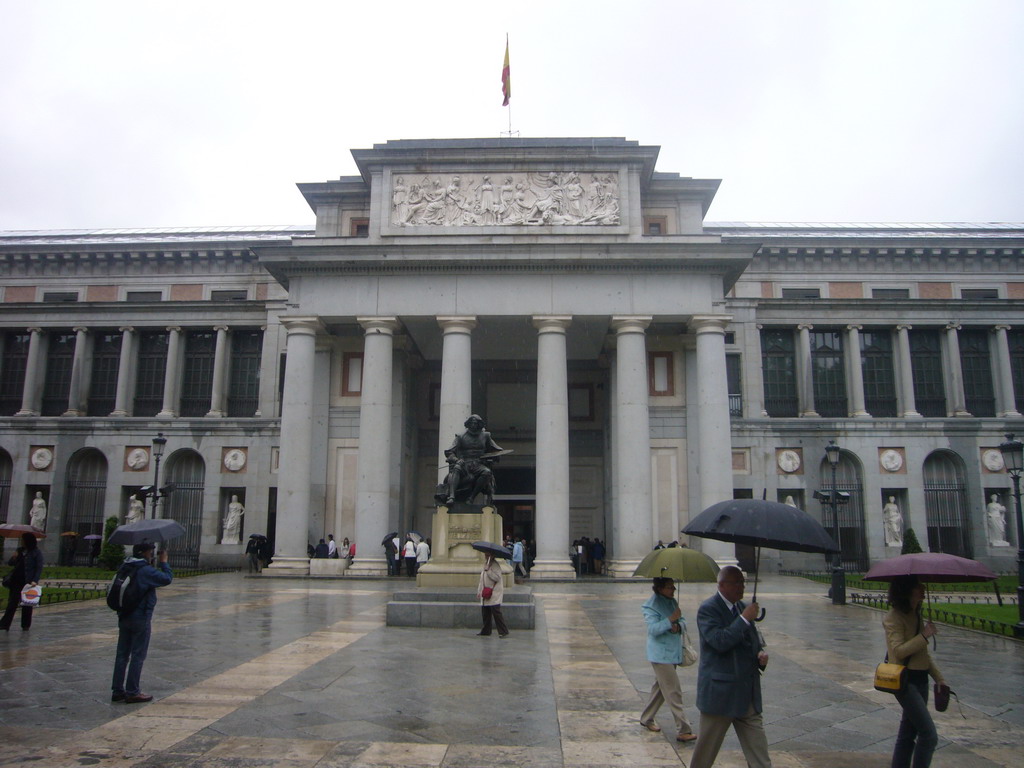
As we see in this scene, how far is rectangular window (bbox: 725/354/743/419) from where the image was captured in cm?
4653

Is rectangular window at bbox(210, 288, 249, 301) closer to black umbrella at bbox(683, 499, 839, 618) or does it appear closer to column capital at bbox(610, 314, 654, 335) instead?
column capital at bbox(610, 314, 654, 335)

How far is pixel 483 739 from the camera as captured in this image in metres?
8.53

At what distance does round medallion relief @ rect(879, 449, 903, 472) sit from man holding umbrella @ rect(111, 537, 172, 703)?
4284cm

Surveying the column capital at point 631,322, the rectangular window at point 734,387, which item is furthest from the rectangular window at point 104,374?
the rectangular window at point 734,387

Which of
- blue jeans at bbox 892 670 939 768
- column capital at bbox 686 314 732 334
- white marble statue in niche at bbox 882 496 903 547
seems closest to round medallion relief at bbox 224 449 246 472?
column capital at bbox 686 314 732 334

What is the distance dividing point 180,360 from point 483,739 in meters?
44.7

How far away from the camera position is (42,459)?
47.7 m

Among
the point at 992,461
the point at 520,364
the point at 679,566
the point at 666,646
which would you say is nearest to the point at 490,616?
the point at 666,646

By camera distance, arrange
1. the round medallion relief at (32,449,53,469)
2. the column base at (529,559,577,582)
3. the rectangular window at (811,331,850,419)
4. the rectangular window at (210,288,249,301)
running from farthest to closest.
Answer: the rectangular window at (210,288,249,301) < the round medallion relief at (32,449,53,469) < the rectangular window at (811,331,850,419) < the column base at (529,559,577,582)

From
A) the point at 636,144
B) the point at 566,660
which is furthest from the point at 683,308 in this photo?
the point at 566,660

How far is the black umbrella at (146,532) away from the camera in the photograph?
1206 cm

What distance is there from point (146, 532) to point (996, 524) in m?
45.4

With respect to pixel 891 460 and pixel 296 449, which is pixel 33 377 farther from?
pixel 891 460

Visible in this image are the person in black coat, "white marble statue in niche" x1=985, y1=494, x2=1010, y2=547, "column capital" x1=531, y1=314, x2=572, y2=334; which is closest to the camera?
the person in black coat
